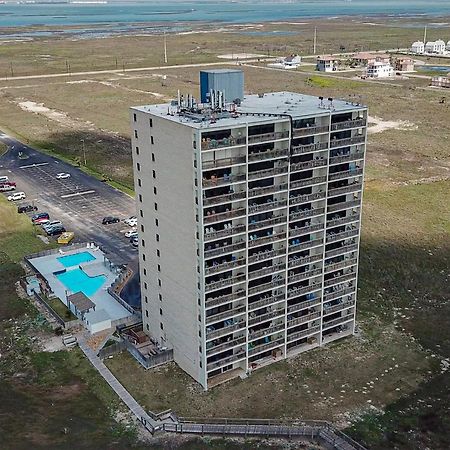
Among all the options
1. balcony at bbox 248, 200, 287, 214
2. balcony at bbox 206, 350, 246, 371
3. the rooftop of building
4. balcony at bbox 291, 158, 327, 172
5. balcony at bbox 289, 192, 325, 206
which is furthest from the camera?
balcony at bbox 289, 192, 325, 206

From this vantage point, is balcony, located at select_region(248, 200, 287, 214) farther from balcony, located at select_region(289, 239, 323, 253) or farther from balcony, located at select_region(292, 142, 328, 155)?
balcony, located at select_region(292, 142, 328, 155)

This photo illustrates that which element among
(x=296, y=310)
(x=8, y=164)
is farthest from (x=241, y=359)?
(x=8, y=164)

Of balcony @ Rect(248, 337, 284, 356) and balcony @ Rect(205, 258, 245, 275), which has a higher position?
balcony @ Rect(205, 258, 245, 275)

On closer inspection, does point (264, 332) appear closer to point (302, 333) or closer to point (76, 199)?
point (302, 333)

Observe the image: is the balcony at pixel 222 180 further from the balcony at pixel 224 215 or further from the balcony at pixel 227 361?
the balcony at pixel 227 361

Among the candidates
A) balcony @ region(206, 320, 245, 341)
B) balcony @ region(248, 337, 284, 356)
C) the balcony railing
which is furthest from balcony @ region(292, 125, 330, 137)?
balcony @ region(248, 337, 284, 356)

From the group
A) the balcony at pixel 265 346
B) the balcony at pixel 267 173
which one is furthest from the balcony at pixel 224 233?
the balcony at pixel 265 346

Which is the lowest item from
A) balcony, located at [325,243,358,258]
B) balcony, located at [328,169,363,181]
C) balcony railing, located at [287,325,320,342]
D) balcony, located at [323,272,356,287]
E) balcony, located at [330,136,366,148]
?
balcony railing, located at [287,325,320,342]

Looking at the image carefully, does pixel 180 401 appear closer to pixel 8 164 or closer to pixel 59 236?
pixel 59 236
